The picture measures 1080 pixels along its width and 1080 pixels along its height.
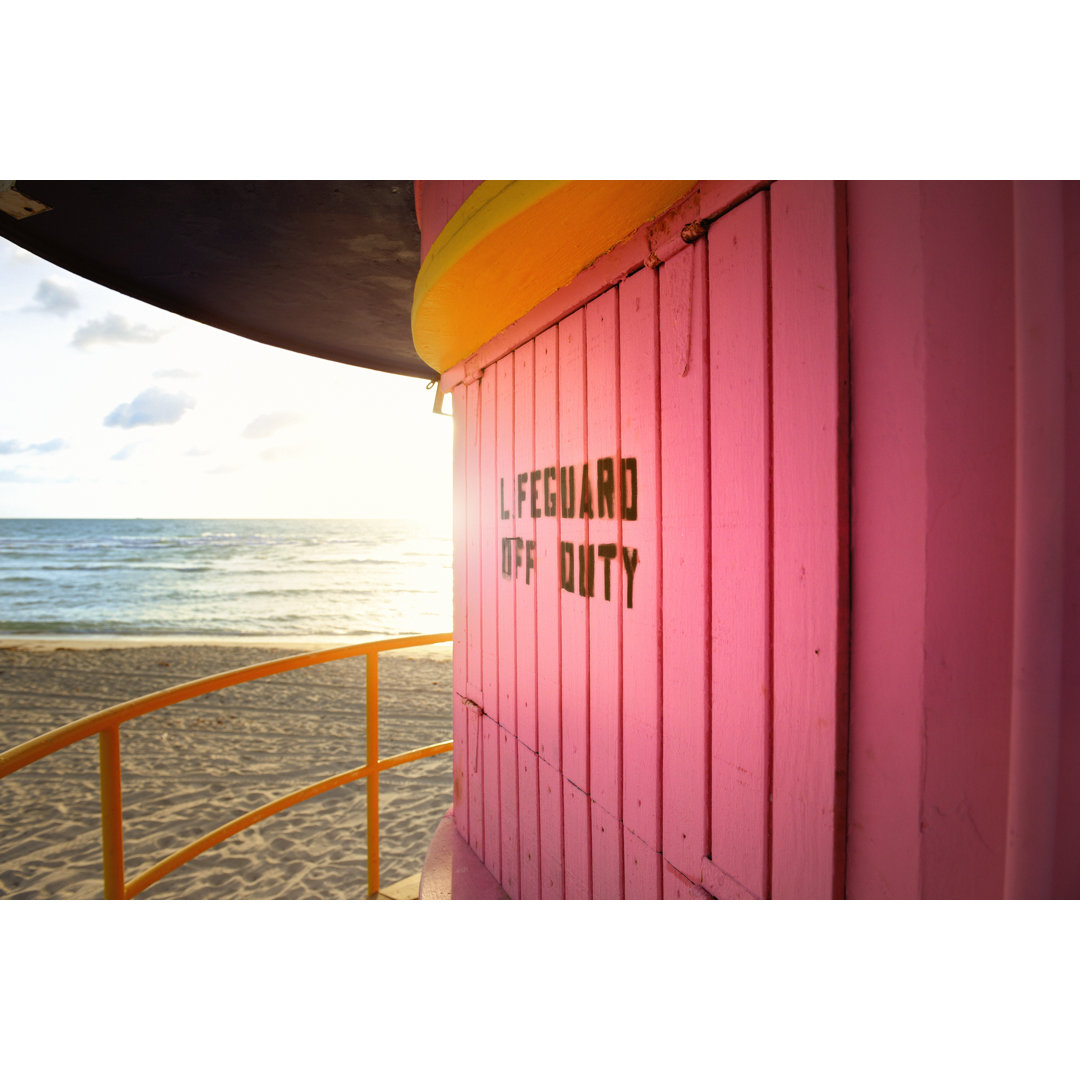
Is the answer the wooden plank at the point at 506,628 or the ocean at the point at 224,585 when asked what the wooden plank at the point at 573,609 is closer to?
the wooden plank at the point at 506,628

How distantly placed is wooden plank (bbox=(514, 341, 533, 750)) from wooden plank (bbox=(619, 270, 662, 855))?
0.57 m

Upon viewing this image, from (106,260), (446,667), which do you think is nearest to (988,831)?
(106,260)

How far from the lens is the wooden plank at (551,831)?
215 cm

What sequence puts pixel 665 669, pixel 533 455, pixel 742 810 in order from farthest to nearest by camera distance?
pixel 533 455 → pixel 665 669 → pixel 742 810

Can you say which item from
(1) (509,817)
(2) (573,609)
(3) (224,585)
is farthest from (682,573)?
(3) (224,585)

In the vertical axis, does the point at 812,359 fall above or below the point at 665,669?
above

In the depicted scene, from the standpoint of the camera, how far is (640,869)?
1729 millimetres

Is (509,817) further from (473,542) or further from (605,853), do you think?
(473,542)

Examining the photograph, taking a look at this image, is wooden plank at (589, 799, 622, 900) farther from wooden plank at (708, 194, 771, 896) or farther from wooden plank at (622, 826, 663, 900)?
wooden plank at (708, 194, 771, 896)

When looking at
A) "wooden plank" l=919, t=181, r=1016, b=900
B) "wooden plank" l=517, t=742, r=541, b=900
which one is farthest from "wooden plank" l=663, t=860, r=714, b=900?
"wooden plank" l=517, t=742, r=541, b=900

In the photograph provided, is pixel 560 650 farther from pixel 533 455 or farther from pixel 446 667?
pixel 446 667

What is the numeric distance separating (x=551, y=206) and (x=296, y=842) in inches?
179

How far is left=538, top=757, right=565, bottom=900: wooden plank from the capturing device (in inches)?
84.6

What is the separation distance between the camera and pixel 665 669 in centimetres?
161
